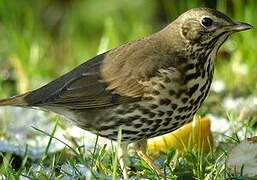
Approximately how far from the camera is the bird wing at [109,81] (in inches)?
182

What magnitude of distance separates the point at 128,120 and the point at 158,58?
41 centimetres

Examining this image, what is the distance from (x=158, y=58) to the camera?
15.2 feet

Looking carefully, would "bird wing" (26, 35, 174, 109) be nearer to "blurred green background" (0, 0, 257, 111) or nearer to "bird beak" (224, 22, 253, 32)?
"bird beak" (224, 22, 253, 32)

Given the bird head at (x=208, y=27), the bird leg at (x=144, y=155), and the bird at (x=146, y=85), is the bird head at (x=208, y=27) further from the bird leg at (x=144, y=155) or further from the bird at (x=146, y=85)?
the bird leg at (x=144, y=155)

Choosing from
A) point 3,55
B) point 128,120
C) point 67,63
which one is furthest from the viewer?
point 67,63

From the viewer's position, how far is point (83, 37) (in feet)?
32.2

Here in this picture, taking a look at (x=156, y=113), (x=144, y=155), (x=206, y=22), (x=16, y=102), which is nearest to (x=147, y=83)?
(x=156, y=113)

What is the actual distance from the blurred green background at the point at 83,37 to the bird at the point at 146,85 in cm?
161

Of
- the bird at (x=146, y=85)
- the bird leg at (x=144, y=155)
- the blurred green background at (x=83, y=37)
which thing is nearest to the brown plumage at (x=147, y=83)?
the bird at (x=146, y=85)

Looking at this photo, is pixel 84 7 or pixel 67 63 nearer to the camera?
pixel 67 63

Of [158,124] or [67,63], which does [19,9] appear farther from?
[158,124]

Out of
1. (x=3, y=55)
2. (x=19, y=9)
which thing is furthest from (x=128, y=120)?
(x=19, y=9)

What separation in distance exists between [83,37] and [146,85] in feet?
17.5

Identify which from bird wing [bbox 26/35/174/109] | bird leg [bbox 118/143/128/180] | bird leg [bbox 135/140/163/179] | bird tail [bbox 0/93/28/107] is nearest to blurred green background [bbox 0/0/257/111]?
bird tail [bbox 0/93/28/107]
